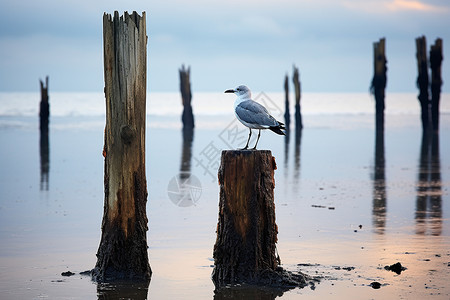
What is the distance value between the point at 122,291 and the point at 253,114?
7.44 feet

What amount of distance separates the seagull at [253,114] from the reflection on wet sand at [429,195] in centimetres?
300

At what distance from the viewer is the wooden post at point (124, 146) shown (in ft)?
22.5

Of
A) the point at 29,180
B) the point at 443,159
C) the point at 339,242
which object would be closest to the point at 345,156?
the point at 443,159

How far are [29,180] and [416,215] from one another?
836cm

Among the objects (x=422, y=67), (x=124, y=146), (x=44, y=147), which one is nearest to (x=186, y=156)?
(x=44, y=147)

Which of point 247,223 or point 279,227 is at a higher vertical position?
point 247,223

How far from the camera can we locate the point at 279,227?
9.73 metres

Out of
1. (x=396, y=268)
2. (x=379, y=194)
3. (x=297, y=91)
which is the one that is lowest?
(x=396, y=268)

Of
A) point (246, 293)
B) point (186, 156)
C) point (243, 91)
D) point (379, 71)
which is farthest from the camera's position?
point (379, 71)

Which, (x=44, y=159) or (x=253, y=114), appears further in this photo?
(x=44, y=159)

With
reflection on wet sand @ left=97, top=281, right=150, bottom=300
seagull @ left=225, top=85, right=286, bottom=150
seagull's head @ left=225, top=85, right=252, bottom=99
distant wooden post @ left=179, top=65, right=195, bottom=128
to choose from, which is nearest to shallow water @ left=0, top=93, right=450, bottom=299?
reflection on wet sand @ left=97, top=281, right=150, bottom=300

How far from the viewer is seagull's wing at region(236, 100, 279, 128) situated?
7.49 metres

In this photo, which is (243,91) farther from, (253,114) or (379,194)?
(379,194)

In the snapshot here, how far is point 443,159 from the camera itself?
20.3 meters
